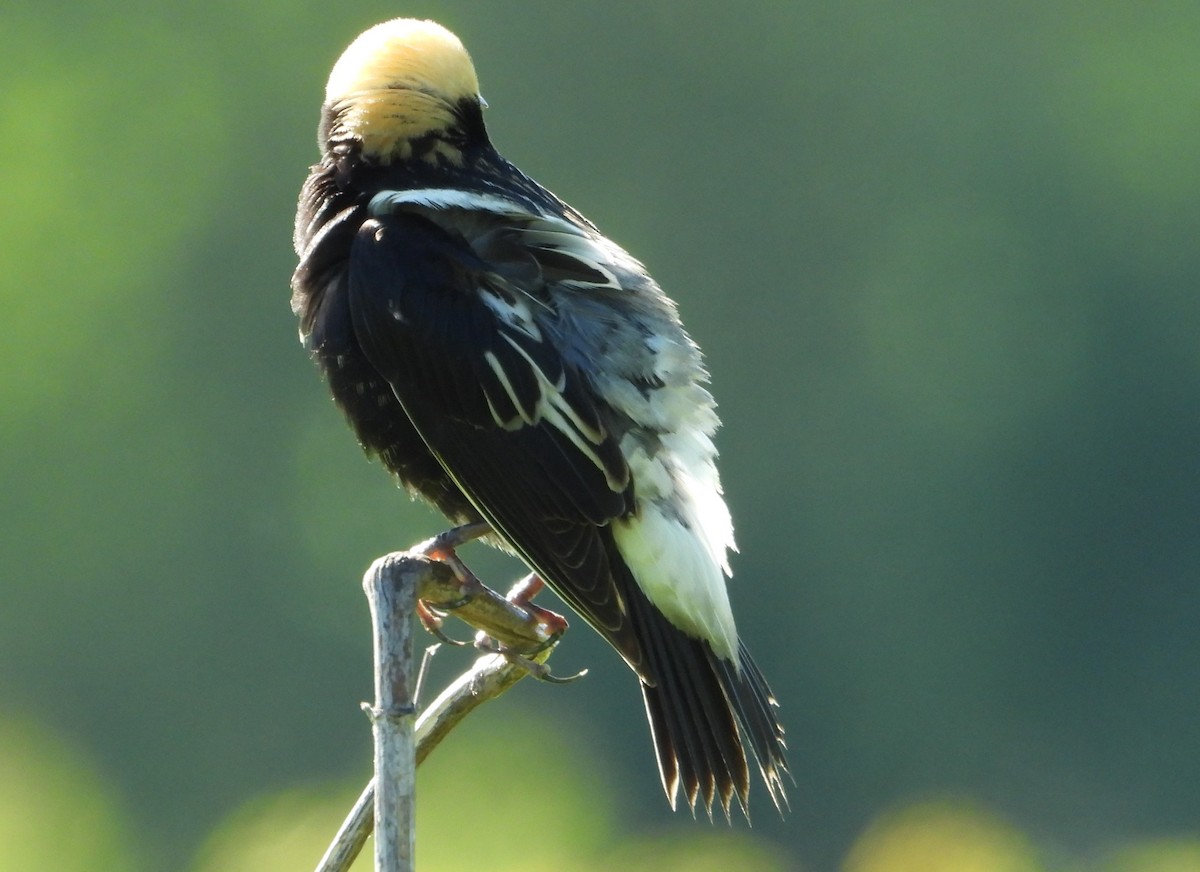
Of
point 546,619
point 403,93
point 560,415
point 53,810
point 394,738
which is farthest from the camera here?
point 53,810

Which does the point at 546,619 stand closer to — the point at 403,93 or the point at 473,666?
the point at 473,666

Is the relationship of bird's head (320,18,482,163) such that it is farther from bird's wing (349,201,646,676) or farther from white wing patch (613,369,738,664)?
white wing patch (613,369,738,664)

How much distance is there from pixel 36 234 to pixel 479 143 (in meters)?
8.56

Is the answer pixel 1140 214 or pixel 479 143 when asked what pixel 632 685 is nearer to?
pixel 1140 214

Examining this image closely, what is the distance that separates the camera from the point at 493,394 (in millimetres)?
2152

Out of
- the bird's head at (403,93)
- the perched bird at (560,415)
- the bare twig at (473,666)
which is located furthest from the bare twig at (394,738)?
the bird's head at (403,93)

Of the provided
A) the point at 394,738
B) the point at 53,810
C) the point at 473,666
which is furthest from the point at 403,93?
the point at 53,810

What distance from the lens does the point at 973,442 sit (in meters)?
10.2

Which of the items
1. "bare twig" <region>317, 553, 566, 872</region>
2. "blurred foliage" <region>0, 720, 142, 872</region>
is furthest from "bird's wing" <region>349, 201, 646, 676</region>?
"blurred foliage" <region>0, 720, 142, 872</region>

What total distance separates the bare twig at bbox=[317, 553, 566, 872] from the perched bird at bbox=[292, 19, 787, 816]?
133 mm

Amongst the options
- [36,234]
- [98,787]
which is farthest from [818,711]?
[36,234]

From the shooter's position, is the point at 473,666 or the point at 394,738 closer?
the point at 394,738

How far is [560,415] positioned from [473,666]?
39cm

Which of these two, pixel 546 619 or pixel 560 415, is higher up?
pixel 560 415
